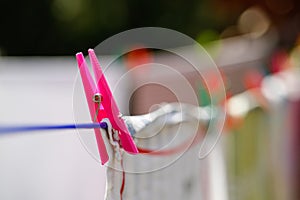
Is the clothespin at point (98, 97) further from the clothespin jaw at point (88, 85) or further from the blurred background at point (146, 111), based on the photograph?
the blurred background at point (146, 111)

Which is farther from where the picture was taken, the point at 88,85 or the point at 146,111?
the point at 146,111

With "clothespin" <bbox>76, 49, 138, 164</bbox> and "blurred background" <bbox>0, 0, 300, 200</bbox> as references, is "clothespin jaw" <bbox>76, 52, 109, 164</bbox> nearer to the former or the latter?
"clothespin" <bbox>76, 49, 138, 164</bbox>

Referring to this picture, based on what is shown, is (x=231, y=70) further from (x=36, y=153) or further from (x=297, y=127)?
(x=36, y=153)

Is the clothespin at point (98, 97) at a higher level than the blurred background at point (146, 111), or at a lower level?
lower

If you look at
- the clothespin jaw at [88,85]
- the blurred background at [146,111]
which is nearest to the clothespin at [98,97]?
the clothespin jaw at [88,85]

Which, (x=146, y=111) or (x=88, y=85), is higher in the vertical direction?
(x=146, y=111)

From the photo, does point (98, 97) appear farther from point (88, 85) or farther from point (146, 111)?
point (146, 111)

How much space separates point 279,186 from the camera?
4.21 m

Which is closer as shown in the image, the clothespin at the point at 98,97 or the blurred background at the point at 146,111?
the clothespin at the point at 98,97

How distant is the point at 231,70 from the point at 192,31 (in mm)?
4943

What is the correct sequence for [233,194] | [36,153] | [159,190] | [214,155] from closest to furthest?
[159,190], [214,155], [233,194], [36,153]

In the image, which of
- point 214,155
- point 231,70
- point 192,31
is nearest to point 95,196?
point 214,155

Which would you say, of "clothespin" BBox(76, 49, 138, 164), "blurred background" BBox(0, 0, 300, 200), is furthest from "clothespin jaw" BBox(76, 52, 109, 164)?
"blurred background" BBox(0, 0, 300, 200)

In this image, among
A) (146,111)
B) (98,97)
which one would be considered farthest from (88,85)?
(146,111)
